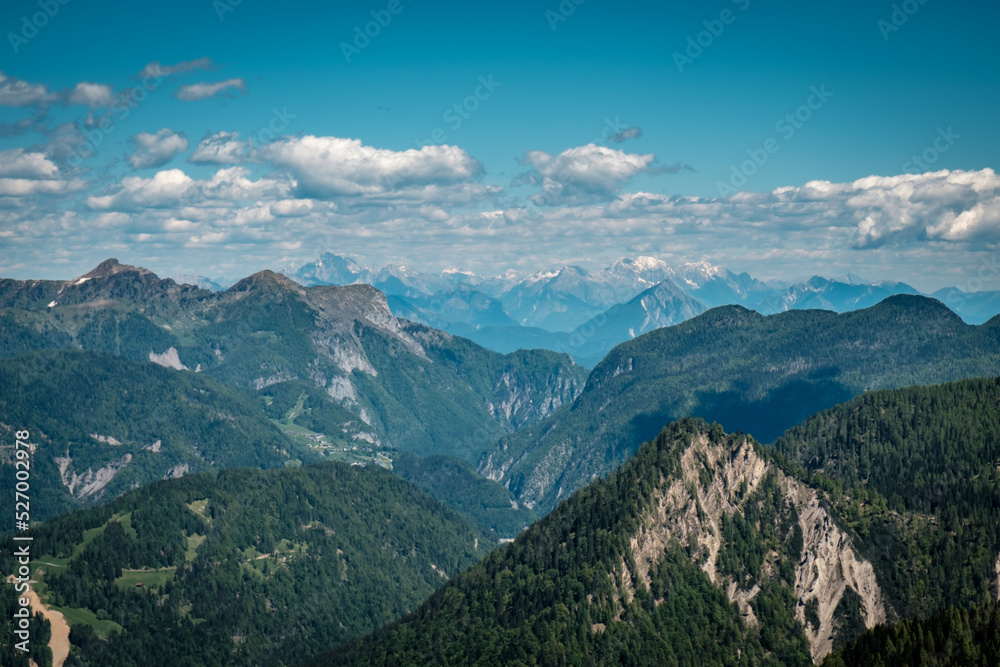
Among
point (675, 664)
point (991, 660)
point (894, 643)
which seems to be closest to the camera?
point (991, 660)

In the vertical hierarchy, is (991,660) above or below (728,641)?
above

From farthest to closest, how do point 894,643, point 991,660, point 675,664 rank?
point 675,664 < point 894,643 < point 991,660

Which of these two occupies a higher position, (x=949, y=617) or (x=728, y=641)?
(x=949, y=617)

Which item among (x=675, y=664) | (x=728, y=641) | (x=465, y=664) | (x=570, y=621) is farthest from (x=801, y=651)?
(x=465, y=664)

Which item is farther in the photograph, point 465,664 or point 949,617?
point 465,664

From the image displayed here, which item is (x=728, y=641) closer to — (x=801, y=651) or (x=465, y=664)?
(x=801, y=651)

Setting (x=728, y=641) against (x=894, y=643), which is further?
(x=728, y=641)

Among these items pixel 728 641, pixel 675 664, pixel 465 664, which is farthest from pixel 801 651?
pixel 465 664

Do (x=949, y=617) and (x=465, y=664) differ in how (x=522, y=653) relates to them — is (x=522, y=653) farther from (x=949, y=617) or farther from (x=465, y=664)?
(x=949, y=617)
